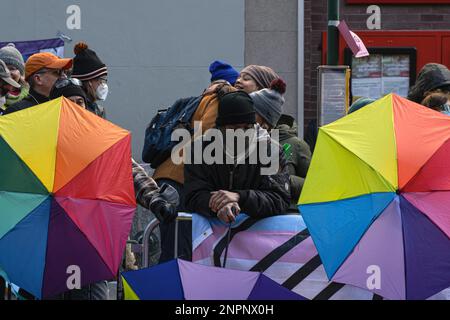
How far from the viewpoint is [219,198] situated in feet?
23.8

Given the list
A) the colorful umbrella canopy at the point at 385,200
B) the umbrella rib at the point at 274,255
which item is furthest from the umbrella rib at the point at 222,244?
the colorful umbrella canopy at the point at 385,200

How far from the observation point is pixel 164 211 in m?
7.55

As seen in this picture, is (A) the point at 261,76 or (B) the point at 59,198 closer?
(B) the point at 59,198

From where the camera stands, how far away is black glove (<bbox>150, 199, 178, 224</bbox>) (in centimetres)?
755

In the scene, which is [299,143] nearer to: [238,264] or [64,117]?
[238,264]

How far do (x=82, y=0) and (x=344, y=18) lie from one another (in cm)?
319

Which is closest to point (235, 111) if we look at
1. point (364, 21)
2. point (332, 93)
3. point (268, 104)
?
point (268, 104)

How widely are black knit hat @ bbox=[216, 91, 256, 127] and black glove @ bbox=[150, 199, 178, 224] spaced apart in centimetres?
59

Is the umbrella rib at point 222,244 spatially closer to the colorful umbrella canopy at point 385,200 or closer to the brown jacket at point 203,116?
the colorful umbrella canopy at point 385,200

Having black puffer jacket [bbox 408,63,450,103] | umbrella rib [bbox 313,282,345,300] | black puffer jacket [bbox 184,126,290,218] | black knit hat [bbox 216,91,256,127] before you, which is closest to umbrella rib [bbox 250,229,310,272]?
black puffer jacket [bbox 184,126,290,218]

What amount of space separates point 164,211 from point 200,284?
1.24 metres

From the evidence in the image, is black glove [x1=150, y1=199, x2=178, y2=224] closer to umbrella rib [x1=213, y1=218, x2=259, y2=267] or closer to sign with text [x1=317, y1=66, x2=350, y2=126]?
umbrella rib [x1=213, y1=218, x2=259, y2=267]

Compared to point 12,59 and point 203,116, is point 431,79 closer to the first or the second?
point 203,116

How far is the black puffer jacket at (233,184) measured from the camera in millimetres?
7371
